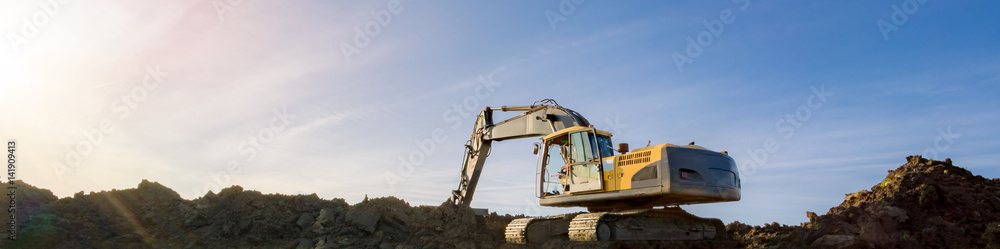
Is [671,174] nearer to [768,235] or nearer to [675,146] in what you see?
[675,146]

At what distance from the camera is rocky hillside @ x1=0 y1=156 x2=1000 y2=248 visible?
1227 centimetres

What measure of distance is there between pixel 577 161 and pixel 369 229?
5.28m

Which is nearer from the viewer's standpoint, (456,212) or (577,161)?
(577,161)

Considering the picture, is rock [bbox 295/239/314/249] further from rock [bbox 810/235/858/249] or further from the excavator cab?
rock [bbox 810/235/858/249]

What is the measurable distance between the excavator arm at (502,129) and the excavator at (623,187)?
0.25 feet

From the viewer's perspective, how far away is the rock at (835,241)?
11.9 m

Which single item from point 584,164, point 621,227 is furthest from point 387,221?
point 621,227

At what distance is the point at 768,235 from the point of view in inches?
520

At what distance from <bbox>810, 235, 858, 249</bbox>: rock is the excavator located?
1791 mm

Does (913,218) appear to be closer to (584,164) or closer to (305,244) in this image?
(584,164)

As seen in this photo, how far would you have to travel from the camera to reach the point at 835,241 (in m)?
12.1

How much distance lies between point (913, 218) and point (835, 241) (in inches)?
70.8

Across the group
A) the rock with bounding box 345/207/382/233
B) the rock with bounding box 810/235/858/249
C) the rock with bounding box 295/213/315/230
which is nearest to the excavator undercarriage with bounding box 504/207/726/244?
the rock with bounding box 810/235/858/249

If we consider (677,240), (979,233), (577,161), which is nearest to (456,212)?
(577,161)
